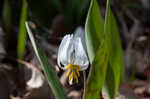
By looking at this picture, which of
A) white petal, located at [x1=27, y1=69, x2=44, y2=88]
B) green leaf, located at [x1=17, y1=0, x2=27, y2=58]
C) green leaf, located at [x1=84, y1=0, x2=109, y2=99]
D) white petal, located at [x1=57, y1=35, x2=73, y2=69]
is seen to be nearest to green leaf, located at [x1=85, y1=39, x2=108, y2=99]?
green leaf, located at [x1=84, y1=0, x2=109, y2=99]

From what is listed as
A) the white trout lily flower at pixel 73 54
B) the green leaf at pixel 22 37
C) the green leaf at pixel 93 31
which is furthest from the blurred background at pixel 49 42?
the white trout lily flower at pixel 73 54

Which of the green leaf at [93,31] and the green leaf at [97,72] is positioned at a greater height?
the green leaf at [93,31]

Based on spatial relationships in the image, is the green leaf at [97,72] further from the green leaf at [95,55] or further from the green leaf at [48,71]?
the green leaf at [48,71]

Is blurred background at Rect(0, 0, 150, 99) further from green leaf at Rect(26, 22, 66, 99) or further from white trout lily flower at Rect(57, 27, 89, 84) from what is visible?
white trout lily flower at Rect(57, 27, 89, 84)

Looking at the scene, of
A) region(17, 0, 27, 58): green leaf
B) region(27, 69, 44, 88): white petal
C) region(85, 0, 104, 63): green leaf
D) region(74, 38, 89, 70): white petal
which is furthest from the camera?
region(17, 0, 27, 58): green leaf

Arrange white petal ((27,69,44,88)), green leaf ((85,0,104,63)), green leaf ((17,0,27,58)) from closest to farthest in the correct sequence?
green leaf ((85,0,104,63)) → white petal ((27,69,44,88)) → green leaf ((17,0,27,58))

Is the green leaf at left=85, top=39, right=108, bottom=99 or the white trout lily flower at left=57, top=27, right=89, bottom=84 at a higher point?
the white trout lily flower at left=57, top=27, right=89, bottom=84

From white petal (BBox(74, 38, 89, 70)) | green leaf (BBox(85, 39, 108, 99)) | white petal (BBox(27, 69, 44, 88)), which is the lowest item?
white petal (BBox(27, 69, 44, 88))

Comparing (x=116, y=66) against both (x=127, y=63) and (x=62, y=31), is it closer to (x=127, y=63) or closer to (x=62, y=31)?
(x=127, y=63)
